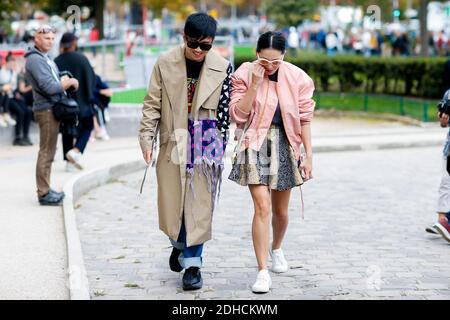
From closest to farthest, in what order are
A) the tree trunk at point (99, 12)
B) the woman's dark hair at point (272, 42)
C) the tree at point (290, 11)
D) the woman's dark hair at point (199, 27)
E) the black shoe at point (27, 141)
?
the woman's dark hair at point (199, 27) < the woman's dark hair at point (272, 42) < the black shoe at point (27, 141) < the tree trunk at point (99, 12) < the tree at point (290, 11)

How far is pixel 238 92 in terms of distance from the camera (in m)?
6.80

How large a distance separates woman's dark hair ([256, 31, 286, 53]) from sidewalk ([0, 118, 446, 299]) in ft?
6.92

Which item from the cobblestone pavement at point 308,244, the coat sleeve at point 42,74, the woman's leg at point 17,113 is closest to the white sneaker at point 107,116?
the woman's leg at point 17,113

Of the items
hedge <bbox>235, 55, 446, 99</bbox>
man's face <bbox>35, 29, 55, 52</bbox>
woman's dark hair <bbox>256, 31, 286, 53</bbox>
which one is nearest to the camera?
woman's dark hair <bbox>256, 31, 286, 53</bbox>

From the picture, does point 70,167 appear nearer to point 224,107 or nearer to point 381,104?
point 224,107

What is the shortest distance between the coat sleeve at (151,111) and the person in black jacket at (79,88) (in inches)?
232

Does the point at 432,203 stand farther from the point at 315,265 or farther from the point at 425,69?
the point at 425,69

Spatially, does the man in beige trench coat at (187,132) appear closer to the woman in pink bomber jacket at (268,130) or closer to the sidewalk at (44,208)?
the woman in pink bomber jacket at (268,130)

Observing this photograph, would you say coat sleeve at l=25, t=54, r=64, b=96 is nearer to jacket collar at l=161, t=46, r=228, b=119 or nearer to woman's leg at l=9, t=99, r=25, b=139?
jacket collar at l=161, t=46, r=228, b=119

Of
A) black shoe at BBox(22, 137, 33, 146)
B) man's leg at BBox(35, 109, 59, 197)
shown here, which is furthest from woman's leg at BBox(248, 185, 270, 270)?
black shoe at BBox(22, 137, 33, 146)

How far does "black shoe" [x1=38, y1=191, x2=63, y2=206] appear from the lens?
33.5 ft

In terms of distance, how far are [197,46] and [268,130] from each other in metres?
0.79

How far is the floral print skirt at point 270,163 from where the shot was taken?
688 cm

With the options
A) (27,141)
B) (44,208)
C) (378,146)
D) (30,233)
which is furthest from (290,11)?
(30,233)
